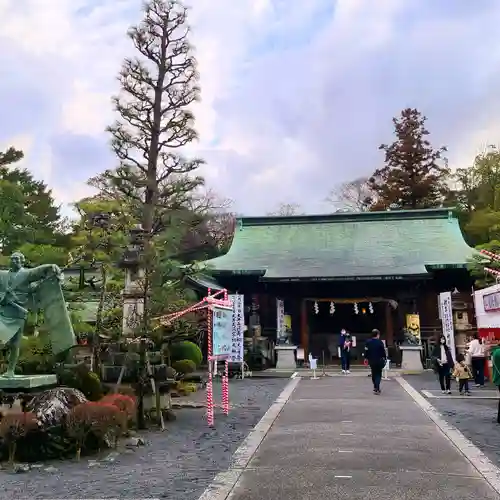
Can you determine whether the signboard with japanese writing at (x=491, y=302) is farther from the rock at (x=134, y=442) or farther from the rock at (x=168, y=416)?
the rock at (x=134, y=442)

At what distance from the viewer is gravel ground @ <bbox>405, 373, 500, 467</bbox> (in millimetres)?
7446

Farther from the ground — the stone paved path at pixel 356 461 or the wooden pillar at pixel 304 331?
the wooden pillar at pixel 304 331

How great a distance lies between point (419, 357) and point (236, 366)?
23.9 ft

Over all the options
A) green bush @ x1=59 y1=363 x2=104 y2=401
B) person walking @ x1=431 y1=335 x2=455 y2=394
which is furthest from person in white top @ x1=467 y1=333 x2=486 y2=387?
green bush @ x1=59 y1=363 x2=104 y2=401

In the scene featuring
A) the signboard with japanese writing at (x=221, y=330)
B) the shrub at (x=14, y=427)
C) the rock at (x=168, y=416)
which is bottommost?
the rock at (x=168, y=416)

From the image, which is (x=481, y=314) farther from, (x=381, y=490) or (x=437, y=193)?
(x=437, y=193)

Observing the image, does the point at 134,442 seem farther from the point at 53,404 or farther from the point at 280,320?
the point at 280,320

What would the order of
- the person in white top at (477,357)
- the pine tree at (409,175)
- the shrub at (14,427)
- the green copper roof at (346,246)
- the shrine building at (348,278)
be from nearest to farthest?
1. the shrub at (14,427)
2. the person in white top at (477,357)
3. the shrine building at (348,278)
4. the green copper roof at (346,246)
5. the pine tree at (409,175)

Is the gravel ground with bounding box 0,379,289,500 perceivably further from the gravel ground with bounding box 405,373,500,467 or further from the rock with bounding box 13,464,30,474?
the gravel ground with bounding box 405,373,500,467

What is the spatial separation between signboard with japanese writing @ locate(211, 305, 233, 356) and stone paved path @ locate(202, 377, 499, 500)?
1.66 metres

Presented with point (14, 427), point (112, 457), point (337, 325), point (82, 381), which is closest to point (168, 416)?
point (82, 381)

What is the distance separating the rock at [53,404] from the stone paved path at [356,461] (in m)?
2.40

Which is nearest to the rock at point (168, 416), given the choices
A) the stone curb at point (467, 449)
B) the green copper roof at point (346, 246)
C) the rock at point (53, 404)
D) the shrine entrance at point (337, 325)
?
the rock at point (53, 404)

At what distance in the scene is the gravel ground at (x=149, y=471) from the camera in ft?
17.5
